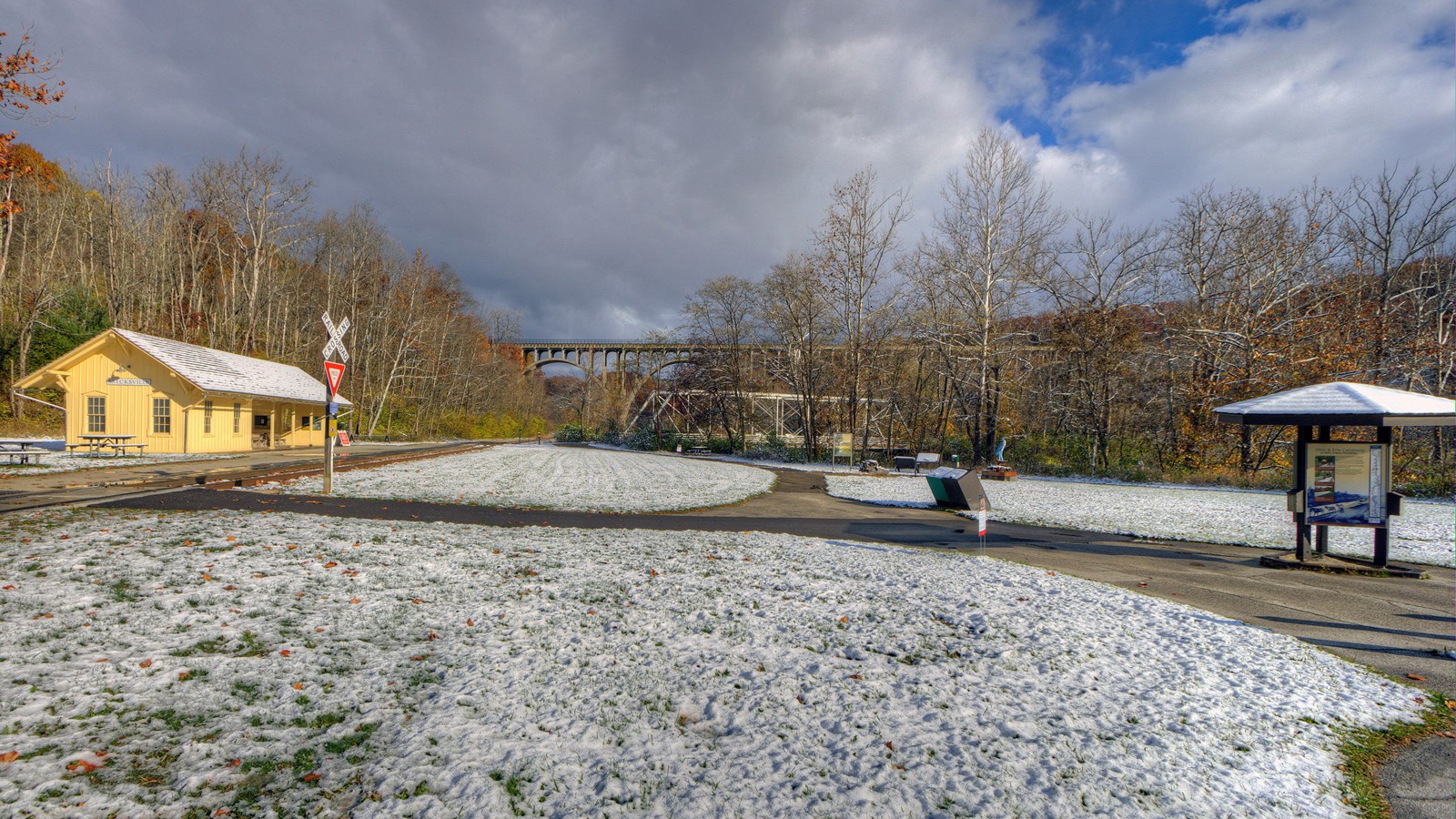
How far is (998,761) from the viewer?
11.3 feet

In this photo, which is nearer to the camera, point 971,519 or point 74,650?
point 74,650

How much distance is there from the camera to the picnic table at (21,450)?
16.6m

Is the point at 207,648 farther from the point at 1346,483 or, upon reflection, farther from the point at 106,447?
the point at 106,447

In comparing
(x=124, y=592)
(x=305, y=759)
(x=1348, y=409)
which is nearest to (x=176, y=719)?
(x=305, y=759)

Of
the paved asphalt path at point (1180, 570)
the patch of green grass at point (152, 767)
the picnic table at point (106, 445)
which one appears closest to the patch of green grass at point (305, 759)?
the patch of green grass at point (152, 767)

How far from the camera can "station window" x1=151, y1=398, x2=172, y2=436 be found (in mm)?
26109

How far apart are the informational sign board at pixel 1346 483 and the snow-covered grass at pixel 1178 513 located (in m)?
2.02

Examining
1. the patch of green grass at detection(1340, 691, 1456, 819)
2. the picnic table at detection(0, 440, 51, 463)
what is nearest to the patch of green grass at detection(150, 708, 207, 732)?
the patch of green grass at detection(1340, 691, 1456, 819)

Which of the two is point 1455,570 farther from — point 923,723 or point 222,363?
point 222,363

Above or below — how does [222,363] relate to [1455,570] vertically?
above

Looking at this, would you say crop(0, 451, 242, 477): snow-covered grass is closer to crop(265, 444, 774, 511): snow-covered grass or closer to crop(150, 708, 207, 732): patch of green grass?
crop(265, 444, 774, 511): snow-covered grass

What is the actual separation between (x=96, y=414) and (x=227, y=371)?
16.7 ft

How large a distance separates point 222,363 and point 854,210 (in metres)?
35.0

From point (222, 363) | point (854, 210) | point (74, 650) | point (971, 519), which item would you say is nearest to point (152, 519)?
point (74, 650)
